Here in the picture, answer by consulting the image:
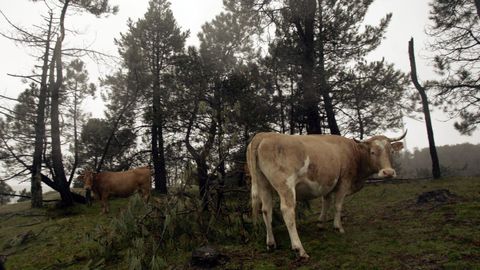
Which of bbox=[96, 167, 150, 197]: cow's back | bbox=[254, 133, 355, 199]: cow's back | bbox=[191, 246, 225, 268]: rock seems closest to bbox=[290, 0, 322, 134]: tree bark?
bbox=[96, 167, 150, 197]: cow's back

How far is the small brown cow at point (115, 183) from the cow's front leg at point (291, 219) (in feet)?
31.0

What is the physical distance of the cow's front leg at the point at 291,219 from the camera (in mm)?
5133

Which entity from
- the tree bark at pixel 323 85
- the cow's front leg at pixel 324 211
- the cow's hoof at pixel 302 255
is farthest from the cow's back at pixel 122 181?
the cow's hoof at pixel 302 255

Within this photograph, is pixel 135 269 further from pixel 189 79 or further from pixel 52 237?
pixel 189 79

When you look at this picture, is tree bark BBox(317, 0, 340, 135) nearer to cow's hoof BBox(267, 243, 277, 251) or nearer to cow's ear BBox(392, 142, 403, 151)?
cow's ear BBox(392, 142, 403, 151)

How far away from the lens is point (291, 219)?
522 centimetres

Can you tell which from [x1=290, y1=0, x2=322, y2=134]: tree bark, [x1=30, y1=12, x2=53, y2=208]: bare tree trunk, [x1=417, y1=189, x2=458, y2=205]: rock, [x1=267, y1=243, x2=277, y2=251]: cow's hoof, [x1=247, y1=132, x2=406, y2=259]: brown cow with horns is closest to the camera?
[x1=247, y1=132, x2=406, y2=259]: brown cow with horns

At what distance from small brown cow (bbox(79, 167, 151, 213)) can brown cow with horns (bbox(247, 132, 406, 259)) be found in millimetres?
8864

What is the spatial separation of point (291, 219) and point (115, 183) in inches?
415

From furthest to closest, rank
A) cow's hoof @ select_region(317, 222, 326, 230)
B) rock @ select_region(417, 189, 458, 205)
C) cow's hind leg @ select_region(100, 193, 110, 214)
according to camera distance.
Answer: cow's hind leg @ select_region(100, 193, 110, 214) < rock @ select_region(417, 189, 458, 205) < cow's hoof @ select_region(317, 222, 326, 230)

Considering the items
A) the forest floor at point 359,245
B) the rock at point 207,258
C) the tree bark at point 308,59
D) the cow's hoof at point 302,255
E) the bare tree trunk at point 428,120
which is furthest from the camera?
the bare tree trunk at point 428,120

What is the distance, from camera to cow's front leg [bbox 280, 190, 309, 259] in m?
5.13

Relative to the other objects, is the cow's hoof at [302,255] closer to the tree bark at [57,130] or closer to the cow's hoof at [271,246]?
the cow's hoof at [271,246]

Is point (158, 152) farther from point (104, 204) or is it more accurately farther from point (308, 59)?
point (308, 59)
